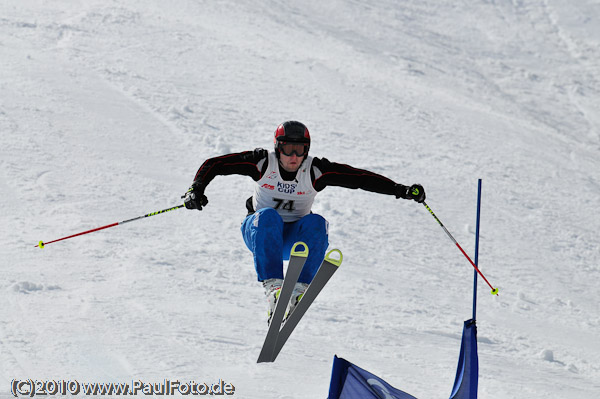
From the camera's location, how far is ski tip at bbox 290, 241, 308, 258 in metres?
4.93

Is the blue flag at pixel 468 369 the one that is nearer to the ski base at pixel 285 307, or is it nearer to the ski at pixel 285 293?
the ski base at pixel 285 307

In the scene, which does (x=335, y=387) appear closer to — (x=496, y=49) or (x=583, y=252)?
(x=583, y=252)

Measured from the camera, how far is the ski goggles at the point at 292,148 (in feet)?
17.6

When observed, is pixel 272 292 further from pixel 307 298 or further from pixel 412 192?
pixel 412 192

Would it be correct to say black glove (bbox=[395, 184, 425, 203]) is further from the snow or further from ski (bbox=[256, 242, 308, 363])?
the snow

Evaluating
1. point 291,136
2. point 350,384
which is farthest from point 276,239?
point 350,384

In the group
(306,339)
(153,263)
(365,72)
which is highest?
(365,72)

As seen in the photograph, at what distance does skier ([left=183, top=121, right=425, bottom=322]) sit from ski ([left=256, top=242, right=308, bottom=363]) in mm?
132

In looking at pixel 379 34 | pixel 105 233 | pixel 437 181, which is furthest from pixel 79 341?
pixel 379 34

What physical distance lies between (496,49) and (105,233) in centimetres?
1569

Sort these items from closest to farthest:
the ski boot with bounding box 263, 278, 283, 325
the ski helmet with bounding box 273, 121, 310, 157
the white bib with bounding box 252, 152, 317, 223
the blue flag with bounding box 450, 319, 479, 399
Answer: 1. the blue flag with bounding box 450, 319, 479, 399
2. the ski boot with bounding box 263, 278, 283, 325
3. the ski helmet with bounding box 273, 121, 310, 157
4. the white bib with bounding box 252, 152, 317, 223

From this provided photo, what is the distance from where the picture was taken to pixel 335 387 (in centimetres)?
451

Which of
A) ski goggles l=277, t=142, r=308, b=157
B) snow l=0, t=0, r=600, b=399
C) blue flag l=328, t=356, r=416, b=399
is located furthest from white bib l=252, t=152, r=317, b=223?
snow l=0, t=0, r=600, b=399

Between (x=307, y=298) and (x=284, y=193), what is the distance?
882 millimetres
